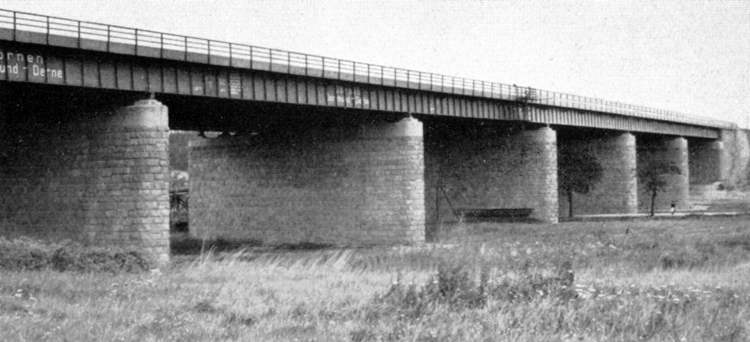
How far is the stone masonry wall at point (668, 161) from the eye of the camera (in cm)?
8300

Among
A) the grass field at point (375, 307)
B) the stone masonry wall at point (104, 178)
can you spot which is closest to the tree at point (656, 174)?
the stone masonry wall at point (104, 178)

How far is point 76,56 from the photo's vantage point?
30.9 metres

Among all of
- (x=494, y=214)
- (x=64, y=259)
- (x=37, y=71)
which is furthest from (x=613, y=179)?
(x=64, y=259)

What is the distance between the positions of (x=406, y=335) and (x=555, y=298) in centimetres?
379

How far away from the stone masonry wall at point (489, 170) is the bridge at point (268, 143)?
0.30 ft

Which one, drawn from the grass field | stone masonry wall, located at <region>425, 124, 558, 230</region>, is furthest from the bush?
stone masonry wall, located at <region>425, 124, 558, 230</region>

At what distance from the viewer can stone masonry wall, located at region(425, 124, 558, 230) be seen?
59.8 meters

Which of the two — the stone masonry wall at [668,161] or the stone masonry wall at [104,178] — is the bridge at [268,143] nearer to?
the stone masonry wall at [104,178]

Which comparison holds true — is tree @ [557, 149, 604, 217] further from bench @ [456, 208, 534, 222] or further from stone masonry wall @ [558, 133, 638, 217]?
bench @ [456, 208, 534, 222]

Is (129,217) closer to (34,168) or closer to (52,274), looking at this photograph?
(34,168)

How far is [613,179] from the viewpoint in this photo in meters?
73.7

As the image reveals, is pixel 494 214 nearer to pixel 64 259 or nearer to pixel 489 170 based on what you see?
pixel 489 170

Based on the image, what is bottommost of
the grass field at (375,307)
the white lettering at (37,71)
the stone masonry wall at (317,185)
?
the grass field at (375,307)

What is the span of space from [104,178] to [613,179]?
49.4 metres
